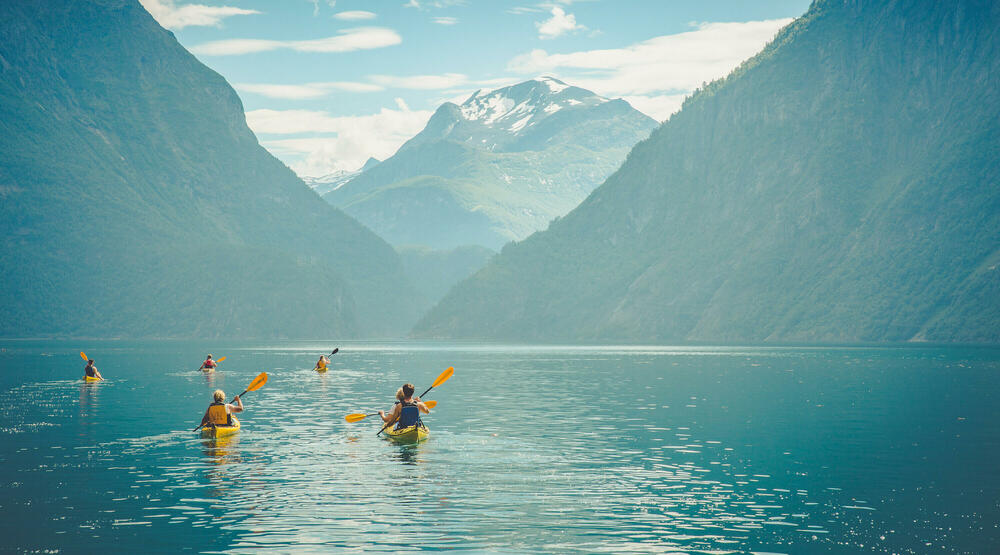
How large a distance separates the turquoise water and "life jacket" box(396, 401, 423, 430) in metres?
1.20

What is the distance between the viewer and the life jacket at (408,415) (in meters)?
46.9

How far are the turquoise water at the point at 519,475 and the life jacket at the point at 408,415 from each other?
120 centimetres

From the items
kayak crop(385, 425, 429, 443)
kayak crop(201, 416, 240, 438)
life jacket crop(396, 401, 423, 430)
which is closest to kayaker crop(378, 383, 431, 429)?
life jacket crop(396, 401, 423, 430)

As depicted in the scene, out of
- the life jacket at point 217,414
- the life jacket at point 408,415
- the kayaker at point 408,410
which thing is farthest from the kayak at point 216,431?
the life jacket at point 408,415

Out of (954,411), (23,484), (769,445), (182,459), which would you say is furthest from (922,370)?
(23,484)

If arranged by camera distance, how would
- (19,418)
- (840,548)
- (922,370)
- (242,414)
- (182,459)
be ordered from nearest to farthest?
(840,548)
(182,459)
(19,418)
(242,414)
(922,370)

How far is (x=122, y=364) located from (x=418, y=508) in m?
119

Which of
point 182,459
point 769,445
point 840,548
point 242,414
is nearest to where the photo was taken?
point 840,548

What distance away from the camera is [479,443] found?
159 ft

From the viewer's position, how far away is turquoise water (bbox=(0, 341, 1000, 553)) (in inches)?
1090

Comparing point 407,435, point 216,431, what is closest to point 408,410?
point 407,435

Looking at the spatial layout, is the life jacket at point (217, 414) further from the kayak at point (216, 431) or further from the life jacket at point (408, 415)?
the life jacket at point (408, 415)

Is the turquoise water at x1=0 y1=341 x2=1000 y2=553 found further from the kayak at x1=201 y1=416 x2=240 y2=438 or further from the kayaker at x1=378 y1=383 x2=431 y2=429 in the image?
the kayaker at x1=378 y1=383 x2=431 y2=429

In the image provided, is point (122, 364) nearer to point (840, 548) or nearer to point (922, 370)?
point (922, 370)
